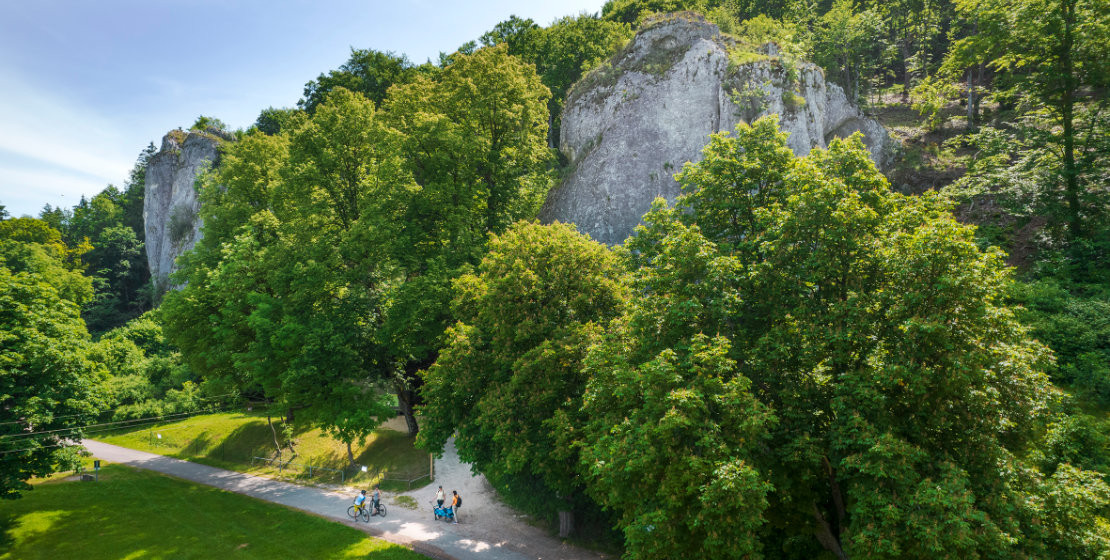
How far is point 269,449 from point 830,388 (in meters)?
31.6

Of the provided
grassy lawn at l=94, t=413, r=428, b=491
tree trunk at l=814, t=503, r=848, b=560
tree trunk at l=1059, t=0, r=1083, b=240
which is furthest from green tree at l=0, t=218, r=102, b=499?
tree trunk at l=1059, t=0, r=1083, b=240

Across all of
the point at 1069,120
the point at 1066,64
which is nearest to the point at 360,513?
the point at 1069,120

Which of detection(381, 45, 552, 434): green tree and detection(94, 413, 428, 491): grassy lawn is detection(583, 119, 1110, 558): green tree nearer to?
detection(381, 45, 552, 434): green tree

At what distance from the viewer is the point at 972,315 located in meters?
9.57

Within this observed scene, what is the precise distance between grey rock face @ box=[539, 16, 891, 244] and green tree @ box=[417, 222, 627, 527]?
40.9 feet

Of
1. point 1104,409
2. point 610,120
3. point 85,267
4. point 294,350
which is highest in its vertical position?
point 610,120

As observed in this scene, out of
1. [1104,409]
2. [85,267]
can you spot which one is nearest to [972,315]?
[1104,409]

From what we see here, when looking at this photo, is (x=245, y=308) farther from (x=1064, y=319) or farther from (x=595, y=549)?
(x=1064, y=319)

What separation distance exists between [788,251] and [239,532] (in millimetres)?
22891

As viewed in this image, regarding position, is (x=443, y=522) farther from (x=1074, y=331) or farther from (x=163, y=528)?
(x=1074, y=331)

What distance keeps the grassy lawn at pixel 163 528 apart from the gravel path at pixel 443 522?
770 mm

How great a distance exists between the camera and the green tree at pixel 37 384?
18047mm

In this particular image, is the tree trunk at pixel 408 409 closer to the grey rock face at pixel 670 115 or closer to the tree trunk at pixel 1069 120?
the grey rock face at pixel 670 115

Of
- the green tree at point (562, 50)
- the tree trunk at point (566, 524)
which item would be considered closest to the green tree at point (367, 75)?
the green tree at point (562, 50)
